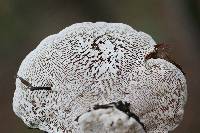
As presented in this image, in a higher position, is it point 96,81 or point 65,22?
point 96,81

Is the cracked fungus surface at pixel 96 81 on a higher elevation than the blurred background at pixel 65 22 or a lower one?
higher

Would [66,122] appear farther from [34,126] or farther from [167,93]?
[167,93]

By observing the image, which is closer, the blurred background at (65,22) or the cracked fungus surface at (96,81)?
the cracked fungus surface at (96,81)
